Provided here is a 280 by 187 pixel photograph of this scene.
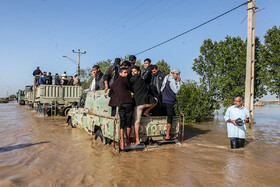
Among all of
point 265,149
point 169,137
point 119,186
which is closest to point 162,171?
point 119,186

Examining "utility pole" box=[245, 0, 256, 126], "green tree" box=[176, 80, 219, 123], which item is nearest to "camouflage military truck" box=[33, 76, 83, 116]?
"green tree" box=[176, 80, 219, 123]

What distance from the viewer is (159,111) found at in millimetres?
6508

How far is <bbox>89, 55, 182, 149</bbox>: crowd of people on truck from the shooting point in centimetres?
541

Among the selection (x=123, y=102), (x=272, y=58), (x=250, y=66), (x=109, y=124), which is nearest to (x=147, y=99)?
(x=123, y=102)

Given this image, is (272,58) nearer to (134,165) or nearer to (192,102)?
(192,102)

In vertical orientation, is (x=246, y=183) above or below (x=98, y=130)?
below

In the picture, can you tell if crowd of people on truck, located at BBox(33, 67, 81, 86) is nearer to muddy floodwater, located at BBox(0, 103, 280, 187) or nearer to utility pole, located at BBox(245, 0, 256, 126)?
muddy floodwater, located at BBox(0, 103, 280, 187)

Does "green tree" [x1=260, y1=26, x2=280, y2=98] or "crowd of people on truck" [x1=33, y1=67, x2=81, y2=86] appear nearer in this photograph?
"green tree" [x1=260, y1=26, x2=280, y2=98]

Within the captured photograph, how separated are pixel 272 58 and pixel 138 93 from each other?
10213 mm

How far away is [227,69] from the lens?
14648mm

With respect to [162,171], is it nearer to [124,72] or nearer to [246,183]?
[246,183]

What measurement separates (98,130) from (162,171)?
9.17 feet

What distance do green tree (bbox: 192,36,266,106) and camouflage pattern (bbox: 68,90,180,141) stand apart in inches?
364

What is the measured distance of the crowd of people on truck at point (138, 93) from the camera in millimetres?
5414
